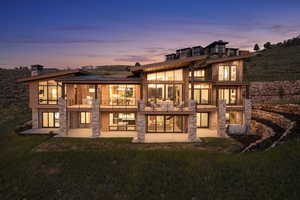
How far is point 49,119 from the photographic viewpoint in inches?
778

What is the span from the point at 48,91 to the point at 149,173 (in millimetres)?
15811

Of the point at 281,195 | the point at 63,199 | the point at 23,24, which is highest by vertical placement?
the point at 23,24

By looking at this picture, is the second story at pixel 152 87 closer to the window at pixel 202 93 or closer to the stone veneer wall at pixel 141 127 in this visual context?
the window at pixel 202 93

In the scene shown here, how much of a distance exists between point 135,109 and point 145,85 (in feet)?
8.65

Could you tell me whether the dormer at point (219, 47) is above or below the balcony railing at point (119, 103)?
above

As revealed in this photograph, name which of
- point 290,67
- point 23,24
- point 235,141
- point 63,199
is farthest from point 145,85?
point 290,67

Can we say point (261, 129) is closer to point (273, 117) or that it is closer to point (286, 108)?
point (273, 117)

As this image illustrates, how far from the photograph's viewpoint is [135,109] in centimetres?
1742

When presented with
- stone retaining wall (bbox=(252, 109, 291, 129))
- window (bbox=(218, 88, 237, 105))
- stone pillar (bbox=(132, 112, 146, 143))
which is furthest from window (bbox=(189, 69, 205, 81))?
stone pillar (bbox=(132, 112, 146, 143))

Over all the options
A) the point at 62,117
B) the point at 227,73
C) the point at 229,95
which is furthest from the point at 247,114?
the point at 62,117

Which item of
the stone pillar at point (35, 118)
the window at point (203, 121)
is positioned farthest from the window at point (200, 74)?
the stone pillar at point (35, 118)

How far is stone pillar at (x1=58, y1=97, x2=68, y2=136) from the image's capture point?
1692 cm

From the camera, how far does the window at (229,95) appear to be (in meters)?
20.1

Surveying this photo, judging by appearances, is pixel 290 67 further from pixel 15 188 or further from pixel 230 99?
pixel 15 188
